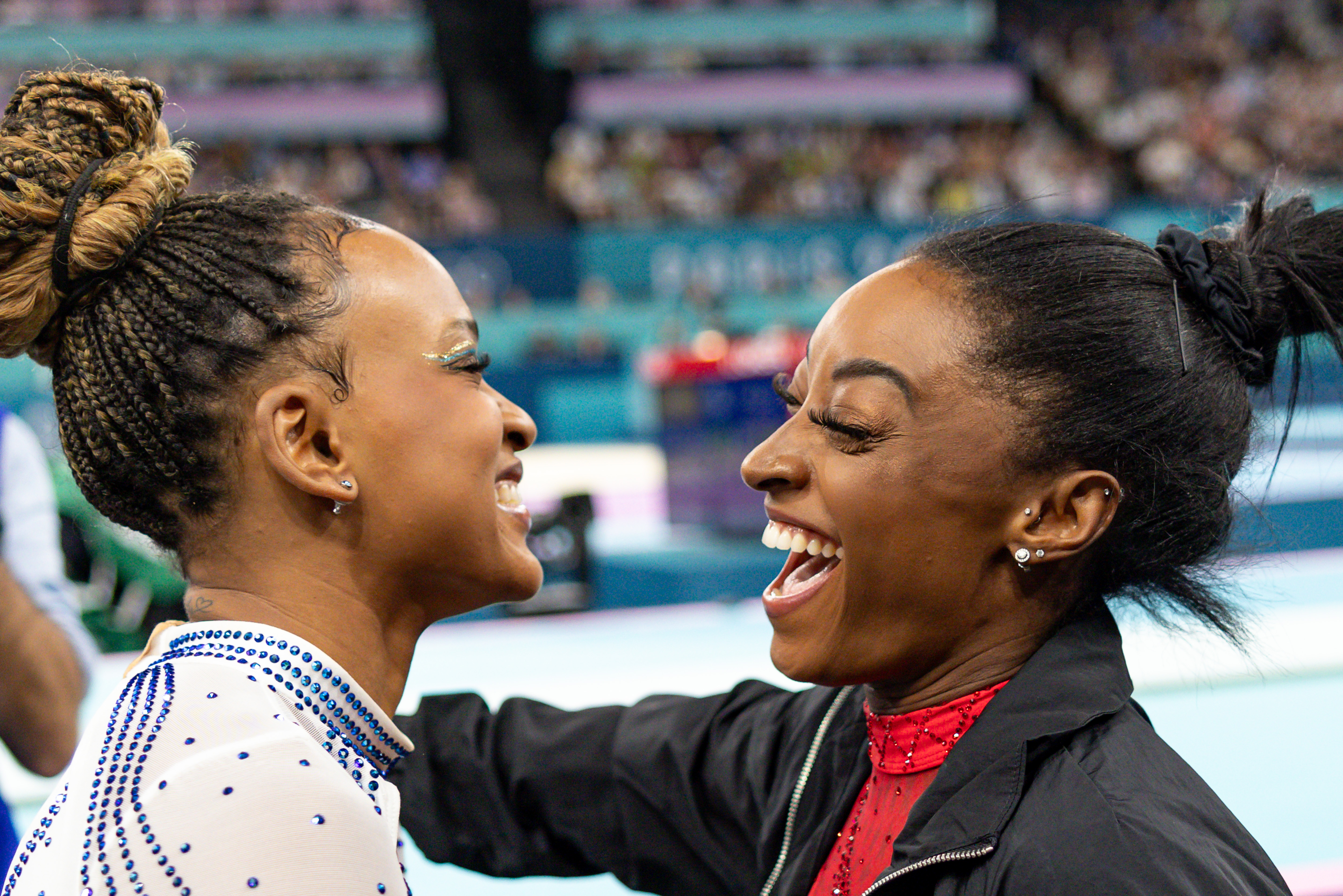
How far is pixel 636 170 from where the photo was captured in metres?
14.0

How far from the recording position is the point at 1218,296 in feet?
4.75

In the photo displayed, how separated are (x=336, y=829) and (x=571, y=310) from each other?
10.9 m

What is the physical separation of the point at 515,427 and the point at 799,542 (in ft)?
1.29

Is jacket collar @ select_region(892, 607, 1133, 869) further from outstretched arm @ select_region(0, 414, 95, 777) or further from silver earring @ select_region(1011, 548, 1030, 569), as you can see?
outstretched arm @ select_region(0, 414, 95, 777)

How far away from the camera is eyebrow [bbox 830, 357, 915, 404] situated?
1.44 metres

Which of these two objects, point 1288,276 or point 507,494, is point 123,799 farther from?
point 1288,276

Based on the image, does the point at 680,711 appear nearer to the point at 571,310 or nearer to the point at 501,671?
the point at 501,671

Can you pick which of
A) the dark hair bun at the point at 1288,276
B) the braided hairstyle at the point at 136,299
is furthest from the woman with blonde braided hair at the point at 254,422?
the dark hair bun at the point at 1288,276

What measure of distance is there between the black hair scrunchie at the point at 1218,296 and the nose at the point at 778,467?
52cm

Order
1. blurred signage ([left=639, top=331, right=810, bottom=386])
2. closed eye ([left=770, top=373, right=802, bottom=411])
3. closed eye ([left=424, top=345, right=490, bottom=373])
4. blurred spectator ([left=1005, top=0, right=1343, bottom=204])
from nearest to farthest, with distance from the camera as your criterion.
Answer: closed eye ([left=424, top=345, right=490, bottom=373]) < closed eye ([left=770, top=373, right=802, bottom=411]) < blurred signage ([left=639, top=331, right=810, bottom=386]) < blurred spectator ([left=1005, top=0, right=1343, bottom=204])

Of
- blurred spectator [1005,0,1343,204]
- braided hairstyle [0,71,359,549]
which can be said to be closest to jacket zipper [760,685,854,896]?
braided hairstyle [0,71,359,549]

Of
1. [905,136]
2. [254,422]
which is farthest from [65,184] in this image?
[905,136]

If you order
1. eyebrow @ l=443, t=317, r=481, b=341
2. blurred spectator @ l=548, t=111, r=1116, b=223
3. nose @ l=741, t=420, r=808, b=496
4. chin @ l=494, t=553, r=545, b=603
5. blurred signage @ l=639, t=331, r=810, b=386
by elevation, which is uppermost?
eyebrow @ l=443, t=317, r=481, b=341

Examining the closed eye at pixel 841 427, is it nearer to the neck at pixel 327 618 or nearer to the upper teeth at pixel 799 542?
the upper teeth at pixel 799 542
